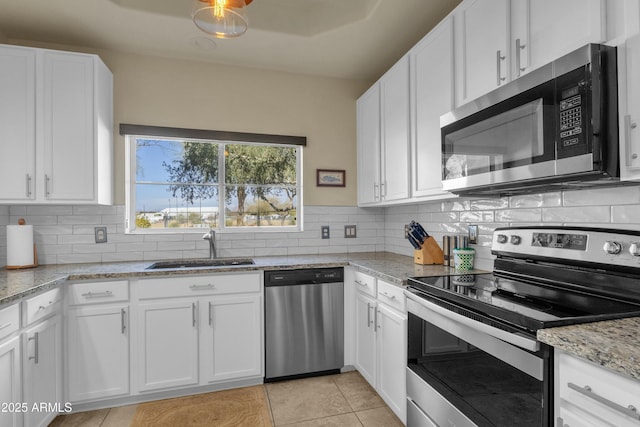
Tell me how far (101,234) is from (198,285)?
103 cm

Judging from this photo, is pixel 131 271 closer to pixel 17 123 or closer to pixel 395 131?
pixel 17 123

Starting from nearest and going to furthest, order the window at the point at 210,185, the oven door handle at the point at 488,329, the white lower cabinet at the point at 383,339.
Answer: the oven door handle at the point at 488,329 < the white lower cabinet at the point at 383,339 < the window at the point at 210,185

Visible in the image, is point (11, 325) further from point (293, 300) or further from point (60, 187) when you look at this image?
point (293, 300)

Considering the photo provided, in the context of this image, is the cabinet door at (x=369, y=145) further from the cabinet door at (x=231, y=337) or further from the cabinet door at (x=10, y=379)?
the cabinet door at (x=10, y=379)

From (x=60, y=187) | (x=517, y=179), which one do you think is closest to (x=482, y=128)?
(x=517, y=179)

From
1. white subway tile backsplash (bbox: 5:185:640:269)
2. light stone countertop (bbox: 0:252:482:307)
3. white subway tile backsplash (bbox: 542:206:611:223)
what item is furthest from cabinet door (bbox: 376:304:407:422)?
white subway tile backsplash (bbox: 542:206:611:223)

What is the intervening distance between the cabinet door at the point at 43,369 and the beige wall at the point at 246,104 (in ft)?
3.76

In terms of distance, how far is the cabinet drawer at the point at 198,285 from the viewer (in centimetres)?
232

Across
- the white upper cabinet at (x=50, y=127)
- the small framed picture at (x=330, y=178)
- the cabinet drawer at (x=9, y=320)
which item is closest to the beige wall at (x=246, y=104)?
the small framed picture at (x=330, y=178)

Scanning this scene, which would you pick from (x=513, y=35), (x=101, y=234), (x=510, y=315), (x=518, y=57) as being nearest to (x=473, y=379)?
(x=510, y=315)

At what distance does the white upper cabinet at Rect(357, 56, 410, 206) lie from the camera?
2.46 m

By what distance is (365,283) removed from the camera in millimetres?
2461

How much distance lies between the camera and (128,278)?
2283 mm

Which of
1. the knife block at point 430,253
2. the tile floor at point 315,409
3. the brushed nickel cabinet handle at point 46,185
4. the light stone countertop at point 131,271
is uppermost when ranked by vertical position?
the brushed nickel cabinet handle at point 46,185
